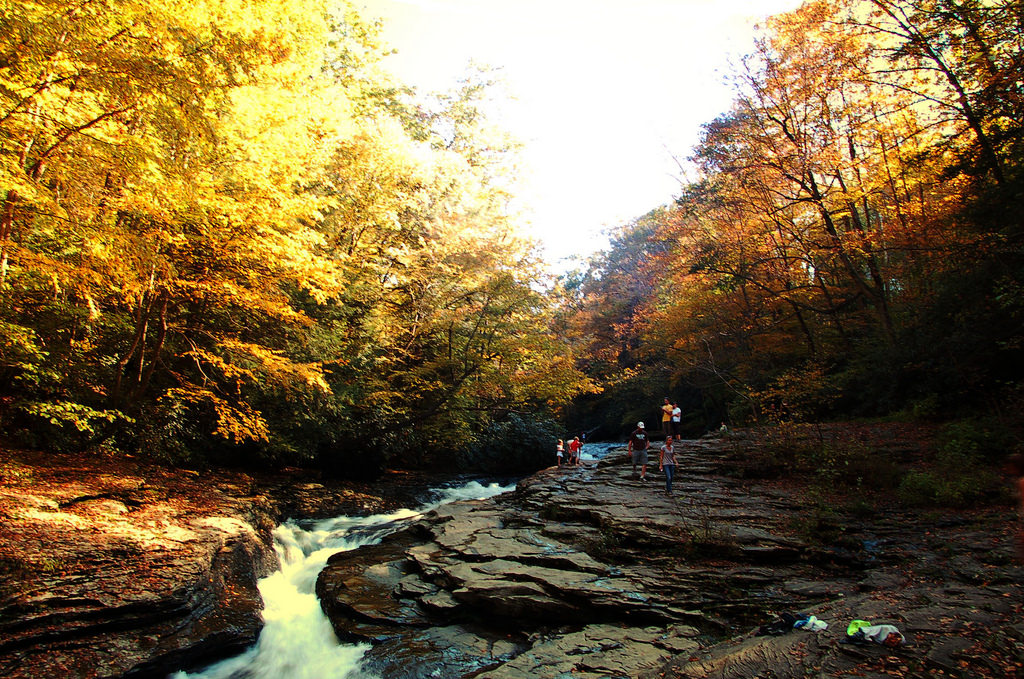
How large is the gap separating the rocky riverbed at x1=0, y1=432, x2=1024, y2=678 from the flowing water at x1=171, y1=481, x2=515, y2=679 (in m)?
0.23

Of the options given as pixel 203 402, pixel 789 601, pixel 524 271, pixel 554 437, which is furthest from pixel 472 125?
pixel 789 601

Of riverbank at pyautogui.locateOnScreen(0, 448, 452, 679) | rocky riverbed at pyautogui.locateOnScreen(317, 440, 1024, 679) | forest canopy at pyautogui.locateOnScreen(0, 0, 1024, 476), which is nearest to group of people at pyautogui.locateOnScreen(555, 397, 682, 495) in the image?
rocky riverbed at pyautogui.locateOnScreen(317, 440, 1024, 679)

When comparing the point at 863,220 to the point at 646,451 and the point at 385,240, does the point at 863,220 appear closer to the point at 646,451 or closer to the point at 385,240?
the point at 646,451

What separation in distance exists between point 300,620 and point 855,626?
692 cm

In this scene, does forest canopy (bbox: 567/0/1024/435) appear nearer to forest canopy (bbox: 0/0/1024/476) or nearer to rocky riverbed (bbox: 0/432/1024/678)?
forest canopy (bbox: 0/0/1024/476)

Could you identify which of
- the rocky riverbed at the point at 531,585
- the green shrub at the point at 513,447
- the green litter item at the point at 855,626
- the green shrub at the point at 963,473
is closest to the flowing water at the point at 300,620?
the rocky riverbed at the point at 531,585

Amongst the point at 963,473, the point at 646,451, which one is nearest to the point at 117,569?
the point at 646,451

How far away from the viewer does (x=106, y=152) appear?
7609 millimetres

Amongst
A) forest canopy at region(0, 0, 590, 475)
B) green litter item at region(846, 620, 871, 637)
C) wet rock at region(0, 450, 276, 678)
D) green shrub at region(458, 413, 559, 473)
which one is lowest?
green shrub at region(458, 413, 559, 473)

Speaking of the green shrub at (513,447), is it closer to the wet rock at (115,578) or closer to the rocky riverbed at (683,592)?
the rocky riverbed at (683,592)

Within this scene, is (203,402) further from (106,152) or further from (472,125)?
(472,125)

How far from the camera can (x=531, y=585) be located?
7.04 meters

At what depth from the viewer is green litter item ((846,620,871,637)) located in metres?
4.32

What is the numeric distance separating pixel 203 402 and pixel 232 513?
4.57m
